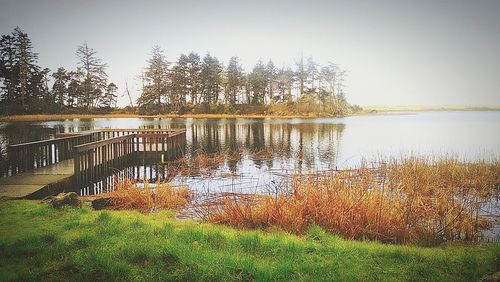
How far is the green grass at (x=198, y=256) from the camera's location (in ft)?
16.0

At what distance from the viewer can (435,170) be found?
13891 millimetres

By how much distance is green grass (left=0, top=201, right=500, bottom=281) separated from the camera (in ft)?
16.0

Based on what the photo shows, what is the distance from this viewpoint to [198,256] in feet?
17.7

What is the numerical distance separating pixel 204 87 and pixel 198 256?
6830 centimetres

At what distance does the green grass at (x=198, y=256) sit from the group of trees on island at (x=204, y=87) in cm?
5100

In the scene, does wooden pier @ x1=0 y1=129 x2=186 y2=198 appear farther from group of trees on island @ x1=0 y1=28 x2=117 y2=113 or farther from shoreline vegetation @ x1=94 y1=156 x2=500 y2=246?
group of trees on island @ x1=0 y1=28 x2=117 y2=113

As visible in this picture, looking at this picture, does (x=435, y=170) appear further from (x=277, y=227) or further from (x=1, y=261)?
(x=1, y=261)

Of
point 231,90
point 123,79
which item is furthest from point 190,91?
point 123,79

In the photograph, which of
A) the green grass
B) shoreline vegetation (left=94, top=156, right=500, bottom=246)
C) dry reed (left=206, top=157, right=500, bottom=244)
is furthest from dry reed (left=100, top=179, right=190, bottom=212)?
the green grass

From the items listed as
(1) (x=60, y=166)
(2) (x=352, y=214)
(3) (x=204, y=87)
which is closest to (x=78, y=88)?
(3) (x=204, y=87)

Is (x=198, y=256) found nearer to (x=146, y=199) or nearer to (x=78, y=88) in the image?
(x=146, y=199)

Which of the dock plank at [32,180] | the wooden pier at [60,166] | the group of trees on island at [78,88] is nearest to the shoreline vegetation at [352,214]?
the dock plank at [32,180]

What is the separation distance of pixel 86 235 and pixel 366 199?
636cm

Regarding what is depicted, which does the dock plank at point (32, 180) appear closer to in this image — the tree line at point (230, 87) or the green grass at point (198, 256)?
the green grass at point (198, 256)
